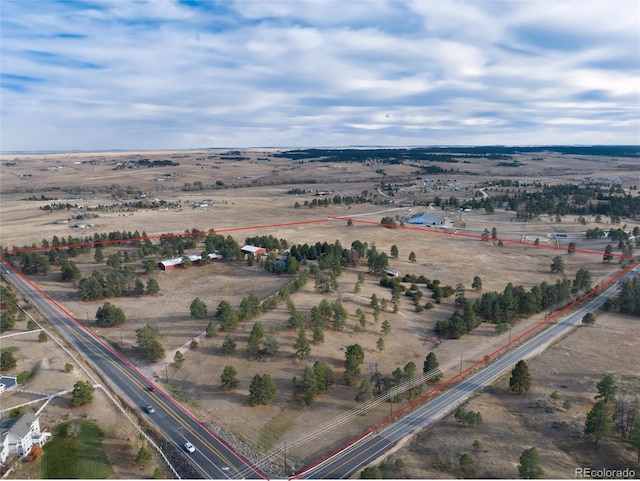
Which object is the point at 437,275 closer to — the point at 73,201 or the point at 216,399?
the point at 216,399

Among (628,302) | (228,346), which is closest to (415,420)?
(228,346)

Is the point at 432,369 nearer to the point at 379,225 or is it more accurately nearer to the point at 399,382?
the point at 399,382

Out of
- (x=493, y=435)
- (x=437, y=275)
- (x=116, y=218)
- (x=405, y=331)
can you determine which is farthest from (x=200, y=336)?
(x=116, y=218)

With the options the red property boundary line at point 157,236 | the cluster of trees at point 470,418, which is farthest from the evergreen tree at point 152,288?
the cluster of trees at point 470,418

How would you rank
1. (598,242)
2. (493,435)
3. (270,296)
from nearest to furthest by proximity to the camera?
1. (493,435)
2. (270,296)
3. (598,242)

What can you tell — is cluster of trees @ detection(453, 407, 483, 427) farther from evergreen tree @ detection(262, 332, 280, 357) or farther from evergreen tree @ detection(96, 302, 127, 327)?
evergreen tree @ detection(96, 302, 127, 327)

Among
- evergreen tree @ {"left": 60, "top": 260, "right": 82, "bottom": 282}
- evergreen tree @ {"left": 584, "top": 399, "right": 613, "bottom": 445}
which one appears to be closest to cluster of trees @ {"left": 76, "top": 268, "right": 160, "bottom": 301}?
evergreen tree @ {"left": 60, "top": 260, "right": 82, "bottom": 282}
